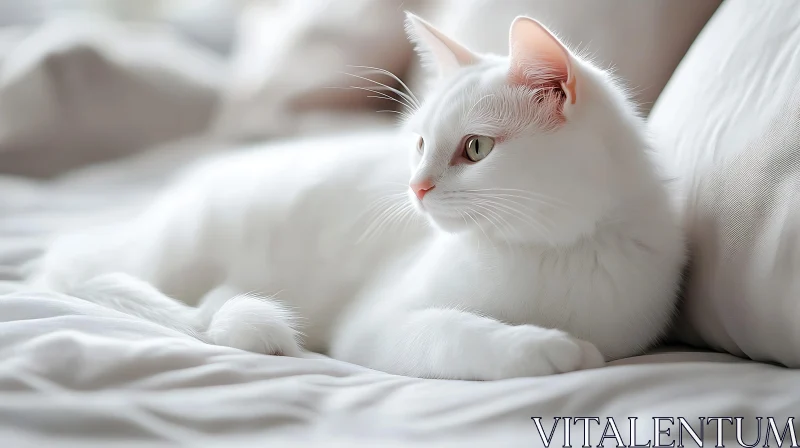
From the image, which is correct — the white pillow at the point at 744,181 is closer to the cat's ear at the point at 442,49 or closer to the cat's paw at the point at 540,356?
the cat's paw at the point at 540,356

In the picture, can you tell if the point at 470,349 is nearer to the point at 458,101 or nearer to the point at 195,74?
the point at 458,101

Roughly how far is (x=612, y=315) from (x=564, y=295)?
72mm

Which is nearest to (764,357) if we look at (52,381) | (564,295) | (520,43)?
(564,295)

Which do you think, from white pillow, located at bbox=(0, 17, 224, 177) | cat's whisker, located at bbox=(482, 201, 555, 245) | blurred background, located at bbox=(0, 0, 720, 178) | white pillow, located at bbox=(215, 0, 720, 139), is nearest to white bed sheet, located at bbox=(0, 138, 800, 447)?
cat's whisker, located at bbox=(482, 201, 555, 245)

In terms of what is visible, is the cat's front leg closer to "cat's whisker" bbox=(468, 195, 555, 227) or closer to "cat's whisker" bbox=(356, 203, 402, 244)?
"cat's whisker" bbox=(468, 195, 555, 227)

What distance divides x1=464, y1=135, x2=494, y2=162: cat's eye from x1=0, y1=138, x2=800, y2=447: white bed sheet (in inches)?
12.5

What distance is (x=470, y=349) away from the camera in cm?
90

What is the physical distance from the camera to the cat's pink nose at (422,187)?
99 cm

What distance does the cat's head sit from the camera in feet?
3.04

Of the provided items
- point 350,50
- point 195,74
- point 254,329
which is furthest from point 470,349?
point 195,74

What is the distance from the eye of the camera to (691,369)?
82cm

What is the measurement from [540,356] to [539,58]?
1.32ft

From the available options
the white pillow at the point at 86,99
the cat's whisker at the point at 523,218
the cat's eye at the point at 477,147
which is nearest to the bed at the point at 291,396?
the cat's whisker at the point at 523,218

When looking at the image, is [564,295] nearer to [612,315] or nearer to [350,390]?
[612,315]
